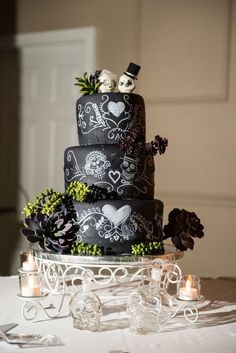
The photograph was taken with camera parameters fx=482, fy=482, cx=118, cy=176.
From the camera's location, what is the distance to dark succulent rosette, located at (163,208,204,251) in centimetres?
156

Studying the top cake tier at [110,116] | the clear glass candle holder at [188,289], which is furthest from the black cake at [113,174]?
the clear glass candle holder at [188,289]

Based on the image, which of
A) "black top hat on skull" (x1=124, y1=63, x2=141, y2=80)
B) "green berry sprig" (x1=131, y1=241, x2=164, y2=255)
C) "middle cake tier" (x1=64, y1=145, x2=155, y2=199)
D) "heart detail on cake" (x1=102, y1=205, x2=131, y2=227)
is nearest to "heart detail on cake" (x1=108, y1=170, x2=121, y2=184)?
"middle cake tier" (x1=64, y1=145, x2=155, y2=199)

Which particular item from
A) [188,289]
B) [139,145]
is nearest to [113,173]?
[139,145]

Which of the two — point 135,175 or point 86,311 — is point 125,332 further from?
point 135,175

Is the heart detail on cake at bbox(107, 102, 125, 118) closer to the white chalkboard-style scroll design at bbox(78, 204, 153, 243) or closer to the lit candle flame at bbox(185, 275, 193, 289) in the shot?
the white chalkboard-style scroll design at bbox(78, 204, 153, 243)

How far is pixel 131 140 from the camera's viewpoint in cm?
154

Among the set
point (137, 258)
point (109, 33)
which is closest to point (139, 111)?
point (137, 258)

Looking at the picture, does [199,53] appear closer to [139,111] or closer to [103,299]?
[139,111]

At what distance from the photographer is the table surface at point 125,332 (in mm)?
1119

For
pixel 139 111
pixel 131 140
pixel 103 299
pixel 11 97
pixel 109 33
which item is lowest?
pixel 103 299

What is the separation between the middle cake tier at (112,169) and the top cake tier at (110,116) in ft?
0.21

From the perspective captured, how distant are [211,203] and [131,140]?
4.42 ft

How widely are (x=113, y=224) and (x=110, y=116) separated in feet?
1.20

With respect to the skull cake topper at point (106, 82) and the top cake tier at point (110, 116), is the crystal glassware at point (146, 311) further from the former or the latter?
the skull cake topper at point (106, 82)
